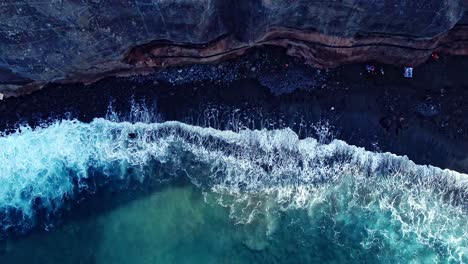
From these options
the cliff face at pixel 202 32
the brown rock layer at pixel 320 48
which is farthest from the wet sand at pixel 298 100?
the cliff face at pixel 202 32

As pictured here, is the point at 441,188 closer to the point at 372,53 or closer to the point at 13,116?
the point at 372,53

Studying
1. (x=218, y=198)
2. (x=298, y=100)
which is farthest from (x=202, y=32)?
(x=218, y=198)

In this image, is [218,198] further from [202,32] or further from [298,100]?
[202,32]

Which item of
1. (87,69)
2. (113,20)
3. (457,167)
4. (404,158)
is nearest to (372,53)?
(404,158)

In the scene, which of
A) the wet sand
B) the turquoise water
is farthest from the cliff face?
the turquoise water

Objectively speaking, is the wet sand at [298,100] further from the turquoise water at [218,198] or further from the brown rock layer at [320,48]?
the turquoise water at [218,198]

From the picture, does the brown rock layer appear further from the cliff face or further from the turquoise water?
the turquoise water
